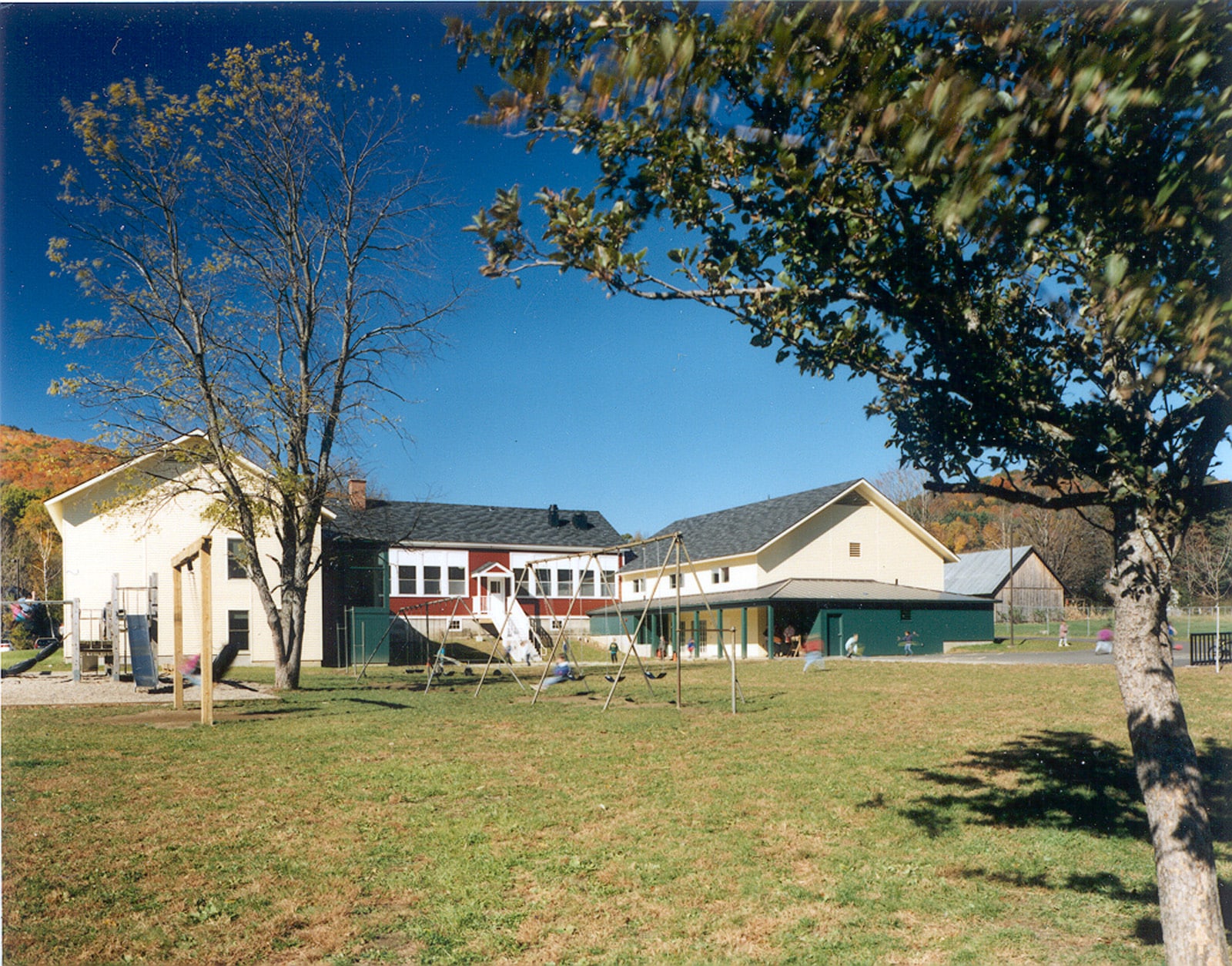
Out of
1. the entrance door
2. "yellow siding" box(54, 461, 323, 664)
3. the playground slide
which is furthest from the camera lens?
the entrance door

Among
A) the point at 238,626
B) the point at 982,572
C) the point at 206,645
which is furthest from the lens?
the point at 982,572

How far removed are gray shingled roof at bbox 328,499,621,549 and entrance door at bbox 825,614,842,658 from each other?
11245 mm

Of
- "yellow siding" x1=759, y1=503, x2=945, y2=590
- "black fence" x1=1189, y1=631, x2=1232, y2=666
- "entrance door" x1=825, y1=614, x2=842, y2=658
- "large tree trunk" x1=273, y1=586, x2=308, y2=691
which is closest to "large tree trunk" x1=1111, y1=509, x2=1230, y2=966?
"large tree trunk" x1=273, y1=586, x2=308, y2=691

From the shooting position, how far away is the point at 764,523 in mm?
44188

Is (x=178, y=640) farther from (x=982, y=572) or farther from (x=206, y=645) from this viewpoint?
(x=982, y=572)

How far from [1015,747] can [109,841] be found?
1036 cm

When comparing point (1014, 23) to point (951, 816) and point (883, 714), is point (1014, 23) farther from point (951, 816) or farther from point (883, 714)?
point (883, 714)

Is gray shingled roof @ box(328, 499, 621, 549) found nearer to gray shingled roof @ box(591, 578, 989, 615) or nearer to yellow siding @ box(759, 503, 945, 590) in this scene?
gray shingled roof @ box(591, 578, 989, 615)

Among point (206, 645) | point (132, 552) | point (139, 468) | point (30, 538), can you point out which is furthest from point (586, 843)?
point (30, 538)

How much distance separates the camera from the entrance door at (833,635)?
38.6m

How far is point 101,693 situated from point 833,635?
2787cm

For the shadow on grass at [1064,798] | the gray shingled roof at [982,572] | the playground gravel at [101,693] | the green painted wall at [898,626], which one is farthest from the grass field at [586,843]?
the gray shingled roof at [982,572]

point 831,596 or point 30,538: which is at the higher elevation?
point 30,538

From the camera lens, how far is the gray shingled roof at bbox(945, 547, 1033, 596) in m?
60.0
